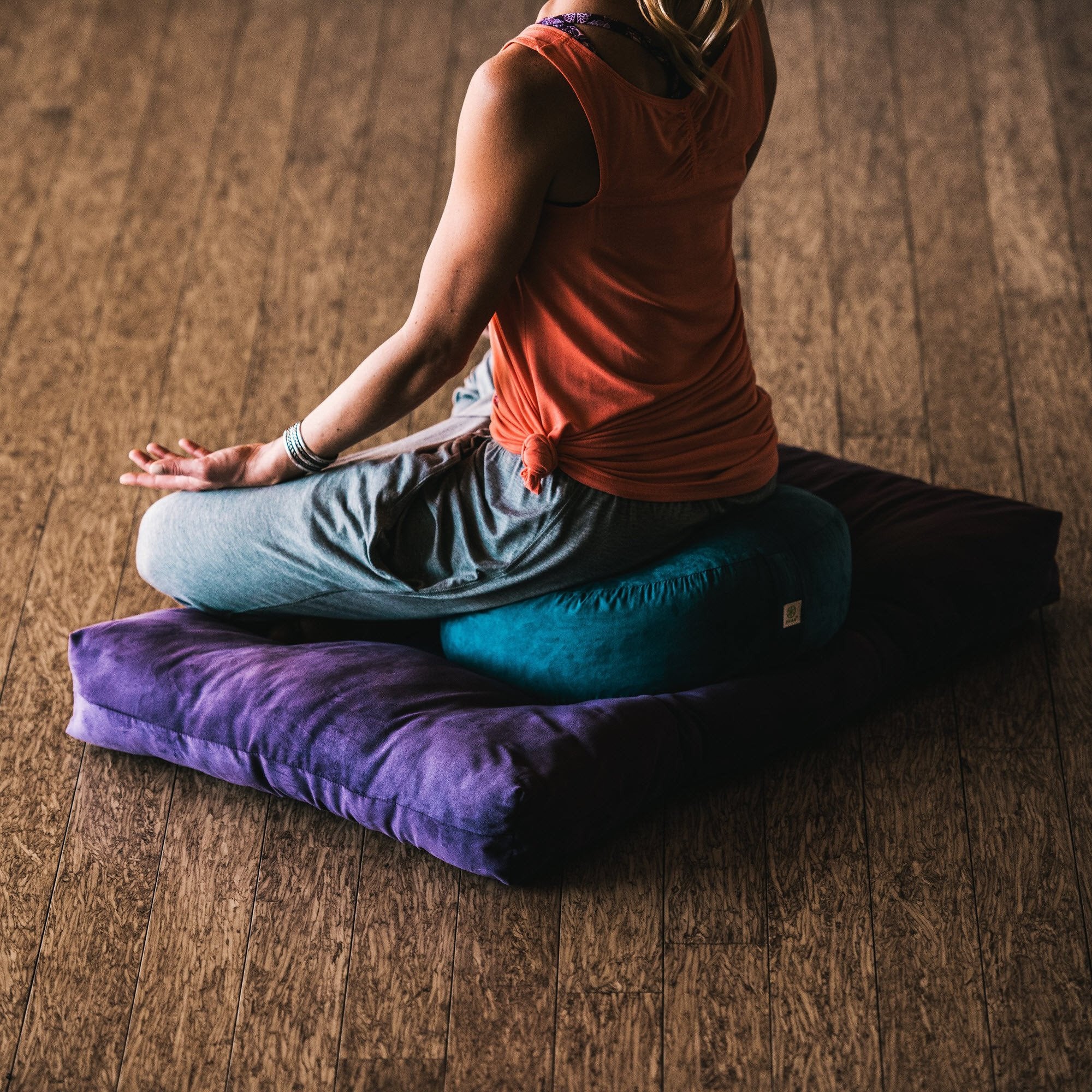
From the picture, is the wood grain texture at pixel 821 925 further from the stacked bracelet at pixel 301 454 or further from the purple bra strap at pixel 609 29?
the purple bra strap at pixel 609 29

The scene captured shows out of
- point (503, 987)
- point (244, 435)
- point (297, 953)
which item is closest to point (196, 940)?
point (297, 953)

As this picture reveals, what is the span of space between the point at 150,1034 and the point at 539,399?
31.8 inches

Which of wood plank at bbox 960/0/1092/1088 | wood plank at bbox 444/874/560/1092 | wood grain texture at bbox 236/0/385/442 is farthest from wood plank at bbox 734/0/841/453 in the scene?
wood plank at bbox 444/874/560/1092

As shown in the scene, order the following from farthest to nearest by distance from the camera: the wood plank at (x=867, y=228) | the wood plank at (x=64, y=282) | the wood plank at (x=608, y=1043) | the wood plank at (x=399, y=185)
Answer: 1. the wood plank at (x=399, y=185)
2. the wood plank at (x=867, y=228)
3. the wood plank at (x=64, y=282)
4. the wood plank at (x=608, y=1043)

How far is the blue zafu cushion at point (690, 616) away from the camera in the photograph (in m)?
1.59

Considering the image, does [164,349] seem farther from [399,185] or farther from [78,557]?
[399,185]

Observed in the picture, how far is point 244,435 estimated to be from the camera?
218 cm

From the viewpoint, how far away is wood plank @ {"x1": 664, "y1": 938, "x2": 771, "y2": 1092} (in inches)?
54.1

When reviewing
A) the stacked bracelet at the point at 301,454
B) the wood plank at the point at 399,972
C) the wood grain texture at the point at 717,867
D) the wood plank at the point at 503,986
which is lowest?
the wood grain texture at the point at 717,867

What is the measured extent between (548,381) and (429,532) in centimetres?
25

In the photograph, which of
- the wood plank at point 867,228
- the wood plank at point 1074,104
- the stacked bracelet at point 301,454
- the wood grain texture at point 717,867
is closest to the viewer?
the wood grain texture at point 717,867

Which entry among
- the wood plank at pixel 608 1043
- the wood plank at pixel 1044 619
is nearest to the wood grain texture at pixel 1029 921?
the wood plank at pixel 1044 619

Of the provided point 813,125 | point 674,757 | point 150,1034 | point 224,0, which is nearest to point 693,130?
point 674,757

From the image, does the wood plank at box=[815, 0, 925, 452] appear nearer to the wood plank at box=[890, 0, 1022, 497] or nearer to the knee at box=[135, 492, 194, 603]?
the wood plank at box=[890, 0, 1022, 497]
